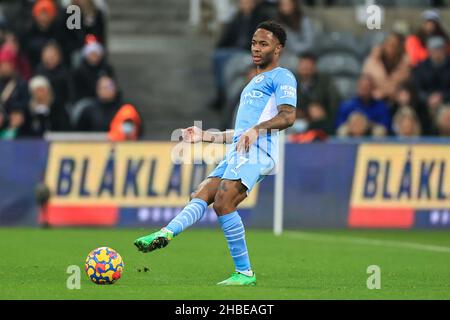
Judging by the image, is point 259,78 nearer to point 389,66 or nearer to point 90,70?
point 90,70

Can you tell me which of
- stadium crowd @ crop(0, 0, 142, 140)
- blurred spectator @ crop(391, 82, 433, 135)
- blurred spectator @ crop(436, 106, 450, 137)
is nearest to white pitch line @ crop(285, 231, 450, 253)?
stadium crowd @ crop(0, 0, 142, 140)

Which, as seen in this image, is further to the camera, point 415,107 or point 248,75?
point 415,107

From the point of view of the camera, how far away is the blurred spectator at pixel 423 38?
2334cm

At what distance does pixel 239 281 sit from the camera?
10.8 metres

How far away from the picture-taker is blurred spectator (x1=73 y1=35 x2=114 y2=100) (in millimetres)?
21141

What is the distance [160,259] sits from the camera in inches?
544

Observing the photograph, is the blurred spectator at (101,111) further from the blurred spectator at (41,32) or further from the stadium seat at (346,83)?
the stadium seat at (346,83)

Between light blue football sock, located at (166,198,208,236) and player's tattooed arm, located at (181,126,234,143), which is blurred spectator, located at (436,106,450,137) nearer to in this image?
player's tattooed arm, located at (181,126,234,143)

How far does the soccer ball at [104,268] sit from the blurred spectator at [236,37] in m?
12.1

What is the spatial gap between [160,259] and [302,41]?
33.3ft

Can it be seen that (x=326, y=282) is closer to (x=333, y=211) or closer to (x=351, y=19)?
(x=333, y=211)

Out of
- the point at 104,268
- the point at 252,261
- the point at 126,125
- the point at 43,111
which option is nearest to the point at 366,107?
the point at 126,125

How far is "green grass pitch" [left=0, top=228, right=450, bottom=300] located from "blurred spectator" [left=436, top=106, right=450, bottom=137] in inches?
95.5

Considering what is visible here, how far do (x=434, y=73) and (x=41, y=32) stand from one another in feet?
22.6
